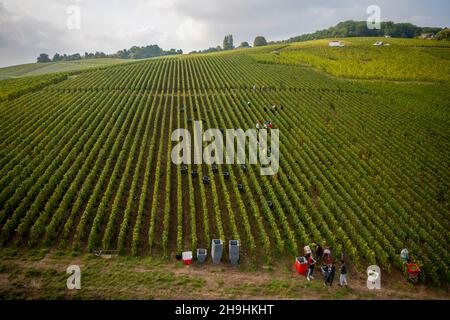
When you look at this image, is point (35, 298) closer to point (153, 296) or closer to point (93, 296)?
point (93, 296)

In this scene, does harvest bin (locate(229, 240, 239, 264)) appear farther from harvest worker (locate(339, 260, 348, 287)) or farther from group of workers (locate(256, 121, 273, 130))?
group of workers (locate(256, 121, 273, 130))

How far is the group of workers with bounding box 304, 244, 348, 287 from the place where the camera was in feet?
44.6

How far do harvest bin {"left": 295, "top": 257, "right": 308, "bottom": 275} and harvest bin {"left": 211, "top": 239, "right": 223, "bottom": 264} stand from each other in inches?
148

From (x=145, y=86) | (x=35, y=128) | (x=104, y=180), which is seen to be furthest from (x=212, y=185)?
(x=145, y=86)

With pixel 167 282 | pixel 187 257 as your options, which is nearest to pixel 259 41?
pixel 187 257

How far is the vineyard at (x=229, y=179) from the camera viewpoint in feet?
53.9

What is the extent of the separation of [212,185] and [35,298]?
11.7 m

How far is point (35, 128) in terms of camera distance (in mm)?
29656

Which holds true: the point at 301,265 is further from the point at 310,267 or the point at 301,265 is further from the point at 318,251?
the point at 318,251

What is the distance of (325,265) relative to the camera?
14906 mm

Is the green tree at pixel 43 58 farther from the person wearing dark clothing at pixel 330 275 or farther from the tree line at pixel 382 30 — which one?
the person wearing dark clothing at pixel 330 275

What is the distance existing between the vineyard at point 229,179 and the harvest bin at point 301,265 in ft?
3.78

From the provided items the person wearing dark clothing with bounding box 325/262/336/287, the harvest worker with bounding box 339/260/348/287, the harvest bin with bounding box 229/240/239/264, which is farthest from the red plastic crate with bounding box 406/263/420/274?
the harvest bin with bounding box 229/240/239/264
